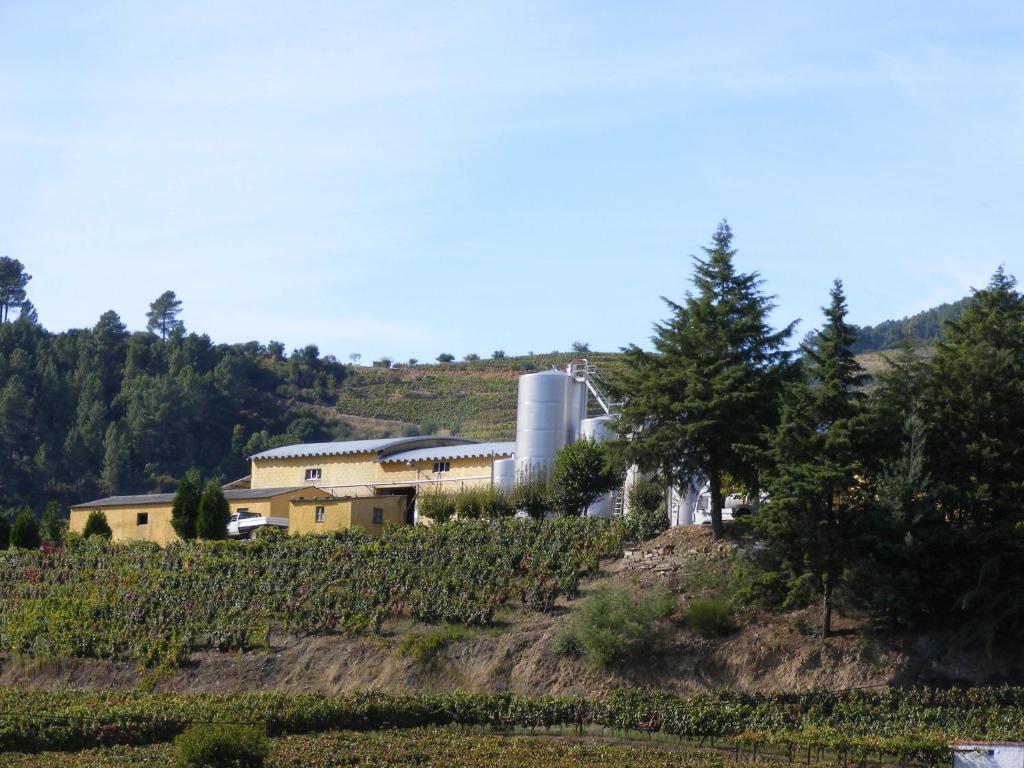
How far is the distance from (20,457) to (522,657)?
73356mm

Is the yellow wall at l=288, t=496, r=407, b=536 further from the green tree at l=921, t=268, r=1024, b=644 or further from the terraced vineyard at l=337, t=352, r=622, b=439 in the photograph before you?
the terraced vineyard at l=337, t=352, r=622, b=439

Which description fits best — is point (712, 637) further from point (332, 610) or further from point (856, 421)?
point (332, 610)

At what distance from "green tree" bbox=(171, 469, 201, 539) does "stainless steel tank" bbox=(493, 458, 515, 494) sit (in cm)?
1152

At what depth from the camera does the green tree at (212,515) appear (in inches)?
1892

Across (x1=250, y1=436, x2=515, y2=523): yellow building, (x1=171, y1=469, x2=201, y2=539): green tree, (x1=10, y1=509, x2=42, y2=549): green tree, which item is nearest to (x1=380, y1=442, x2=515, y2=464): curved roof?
(x1=250, y1=436, x2=515, y2=523): yellow building

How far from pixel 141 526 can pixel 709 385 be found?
27.1 metres

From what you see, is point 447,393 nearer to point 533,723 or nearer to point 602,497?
point 602,497

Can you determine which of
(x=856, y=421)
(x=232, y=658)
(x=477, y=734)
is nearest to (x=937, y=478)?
(x=856, y=421)

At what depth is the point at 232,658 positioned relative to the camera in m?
38.2

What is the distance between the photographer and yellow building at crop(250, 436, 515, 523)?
50531mm

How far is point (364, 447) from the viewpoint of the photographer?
2119 inches

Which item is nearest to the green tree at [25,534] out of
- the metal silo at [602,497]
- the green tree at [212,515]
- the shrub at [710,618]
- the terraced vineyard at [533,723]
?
the green tree at [212,515]

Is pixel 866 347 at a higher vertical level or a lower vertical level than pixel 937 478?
higher

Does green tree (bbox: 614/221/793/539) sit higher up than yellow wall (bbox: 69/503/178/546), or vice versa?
green tree (bbox: 614/221/793/539)
